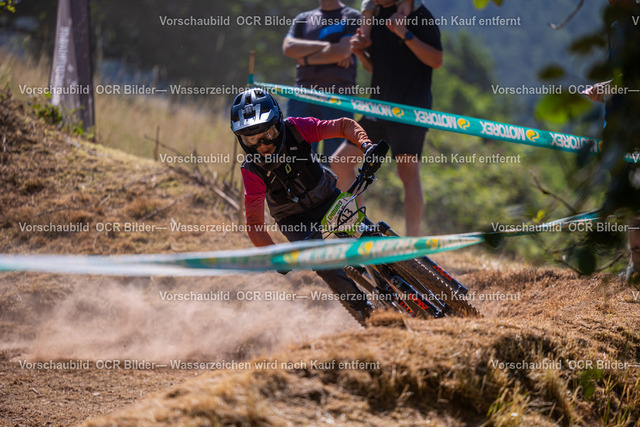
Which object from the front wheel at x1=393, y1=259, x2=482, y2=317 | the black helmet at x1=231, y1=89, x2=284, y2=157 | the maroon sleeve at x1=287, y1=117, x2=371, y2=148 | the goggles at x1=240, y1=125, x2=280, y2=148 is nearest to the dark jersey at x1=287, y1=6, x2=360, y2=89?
the maroon sleeve at x1=287, y1=117, x2=371, y2=148

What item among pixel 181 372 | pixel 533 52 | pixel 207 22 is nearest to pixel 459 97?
pixel 207 22

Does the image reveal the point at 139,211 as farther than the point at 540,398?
Yes

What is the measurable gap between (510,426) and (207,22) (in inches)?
1080

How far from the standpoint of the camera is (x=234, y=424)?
2.35 m

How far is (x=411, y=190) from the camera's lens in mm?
6004

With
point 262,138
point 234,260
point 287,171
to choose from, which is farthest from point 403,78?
point 234,260

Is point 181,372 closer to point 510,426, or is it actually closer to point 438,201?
point 510,426

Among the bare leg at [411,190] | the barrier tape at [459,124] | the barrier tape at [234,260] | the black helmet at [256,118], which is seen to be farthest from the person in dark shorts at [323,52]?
the barrier tape at [234,260]

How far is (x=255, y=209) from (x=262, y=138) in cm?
53

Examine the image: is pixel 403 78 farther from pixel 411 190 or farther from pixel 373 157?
pixel 373 157

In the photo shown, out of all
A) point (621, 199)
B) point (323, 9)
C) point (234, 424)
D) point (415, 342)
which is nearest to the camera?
point (621, 199)

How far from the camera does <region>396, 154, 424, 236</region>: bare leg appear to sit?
596cm

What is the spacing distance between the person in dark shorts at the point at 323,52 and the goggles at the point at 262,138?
252 cm

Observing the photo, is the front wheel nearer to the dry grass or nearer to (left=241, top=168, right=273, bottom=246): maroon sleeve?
the dry grass
